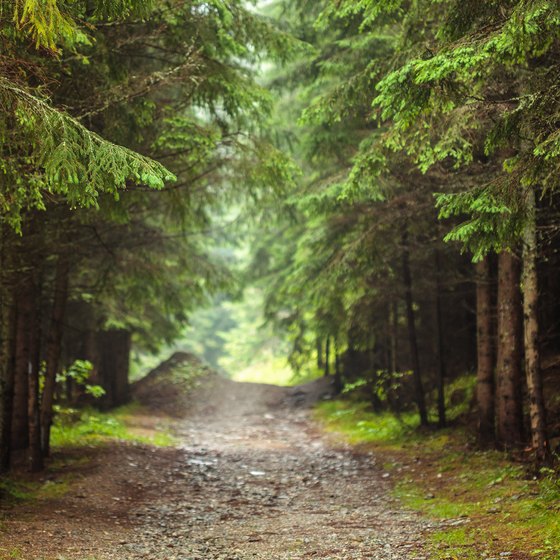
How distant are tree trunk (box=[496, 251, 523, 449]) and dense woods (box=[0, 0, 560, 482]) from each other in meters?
0.03

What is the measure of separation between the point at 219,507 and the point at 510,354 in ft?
18.0

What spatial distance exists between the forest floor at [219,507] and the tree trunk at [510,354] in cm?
224

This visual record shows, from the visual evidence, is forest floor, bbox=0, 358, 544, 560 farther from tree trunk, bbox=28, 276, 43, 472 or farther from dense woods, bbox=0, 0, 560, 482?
dense woods, bbox=0, 0, 560, 482

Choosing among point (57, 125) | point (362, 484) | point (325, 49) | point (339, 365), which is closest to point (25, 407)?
point (362, 484)

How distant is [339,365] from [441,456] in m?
13.6

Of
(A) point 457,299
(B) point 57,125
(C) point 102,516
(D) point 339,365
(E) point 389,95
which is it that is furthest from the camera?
(D) point 339,365

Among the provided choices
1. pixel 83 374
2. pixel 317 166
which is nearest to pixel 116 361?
pixel 83 374

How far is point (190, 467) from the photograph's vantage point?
12422mm

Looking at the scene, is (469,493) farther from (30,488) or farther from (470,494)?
(30,488)

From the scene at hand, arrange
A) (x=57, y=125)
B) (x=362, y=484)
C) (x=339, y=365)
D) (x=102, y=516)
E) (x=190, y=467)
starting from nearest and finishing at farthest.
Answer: (x=57, y=125) < (x=102, y=516) < (x=362, y=484) < (x=190, y=467) < (x=339, y=365)

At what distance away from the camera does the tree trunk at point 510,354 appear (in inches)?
391

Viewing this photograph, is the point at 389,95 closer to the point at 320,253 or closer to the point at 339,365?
the point at 320,253

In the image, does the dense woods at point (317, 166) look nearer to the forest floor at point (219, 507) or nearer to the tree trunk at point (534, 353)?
the tree trunk at point (534, 353)

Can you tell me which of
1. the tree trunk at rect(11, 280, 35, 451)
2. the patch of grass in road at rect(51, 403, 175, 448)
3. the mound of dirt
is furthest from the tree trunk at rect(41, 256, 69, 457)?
the mound of dirt
